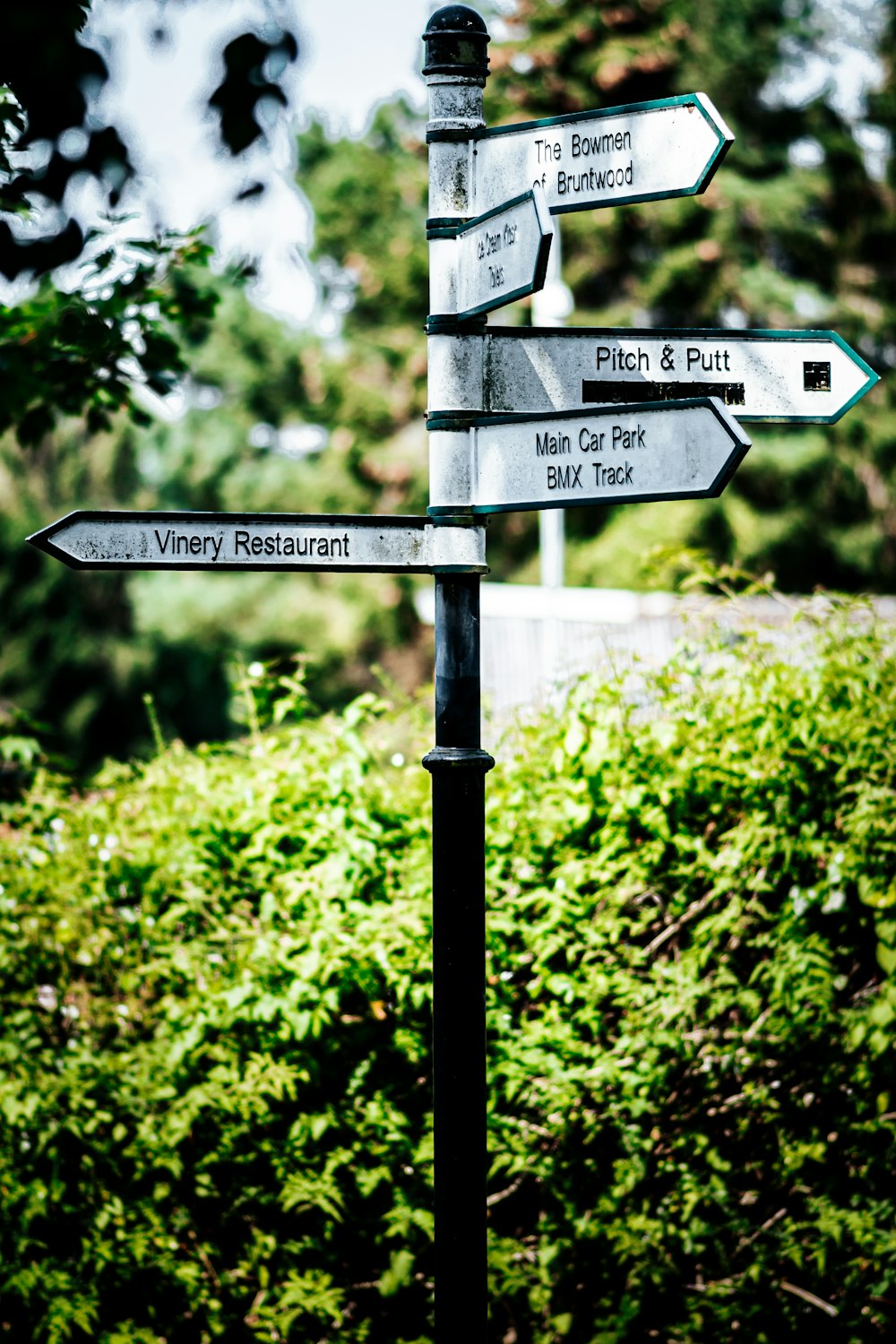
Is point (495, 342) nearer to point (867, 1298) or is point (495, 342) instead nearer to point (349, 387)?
point (867, 1298)

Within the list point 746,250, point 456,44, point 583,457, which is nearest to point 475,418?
point 583,457

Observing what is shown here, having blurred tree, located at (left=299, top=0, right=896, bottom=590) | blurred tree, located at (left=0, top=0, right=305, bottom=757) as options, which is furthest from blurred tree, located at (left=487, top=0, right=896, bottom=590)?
blurred tree, located at (left=0, top=0, right=305, bottom=757)

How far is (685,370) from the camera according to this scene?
2.68 meters

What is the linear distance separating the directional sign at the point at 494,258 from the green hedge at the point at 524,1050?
5.17 ft

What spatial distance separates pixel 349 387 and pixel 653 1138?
89.6ft

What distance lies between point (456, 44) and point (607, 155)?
0.36 meters

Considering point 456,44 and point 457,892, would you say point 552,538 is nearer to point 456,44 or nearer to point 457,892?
point 456,44

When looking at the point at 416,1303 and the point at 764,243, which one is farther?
the point at 764,243

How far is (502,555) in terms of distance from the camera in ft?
95.8

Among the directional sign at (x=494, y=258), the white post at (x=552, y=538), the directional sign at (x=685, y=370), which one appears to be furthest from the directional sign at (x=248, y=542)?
the white post at (x=552, y=538)

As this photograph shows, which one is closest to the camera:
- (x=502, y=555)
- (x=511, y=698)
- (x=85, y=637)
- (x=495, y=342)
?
(x=495, y=342)

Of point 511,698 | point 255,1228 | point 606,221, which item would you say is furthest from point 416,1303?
point 606,221

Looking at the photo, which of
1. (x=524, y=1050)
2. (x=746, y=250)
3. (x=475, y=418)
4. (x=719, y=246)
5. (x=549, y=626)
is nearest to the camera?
(x=475, y=418)

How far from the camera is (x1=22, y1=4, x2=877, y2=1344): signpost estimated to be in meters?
2.51
